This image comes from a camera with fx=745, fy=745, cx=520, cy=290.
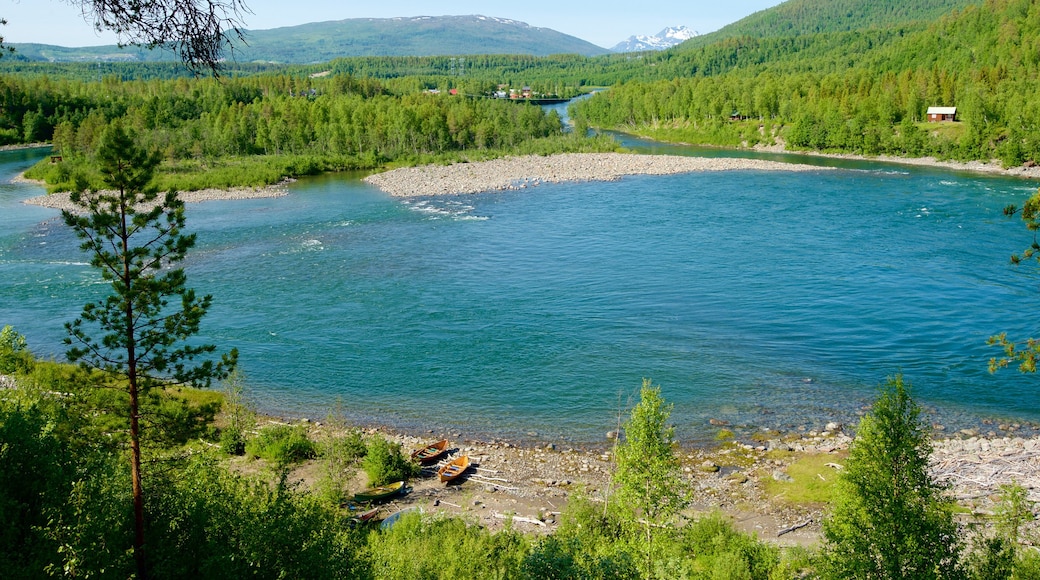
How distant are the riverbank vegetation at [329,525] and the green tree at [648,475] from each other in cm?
3

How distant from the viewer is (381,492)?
16797 mm

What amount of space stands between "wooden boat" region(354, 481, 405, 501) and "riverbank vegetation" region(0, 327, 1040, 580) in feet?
7.64

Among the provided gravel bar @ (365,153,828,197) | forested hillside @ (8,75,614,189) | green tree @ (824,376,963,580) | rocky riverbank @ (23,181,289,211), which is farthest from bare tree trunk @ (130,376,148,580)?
forested hillside @ (8,75,614,189)

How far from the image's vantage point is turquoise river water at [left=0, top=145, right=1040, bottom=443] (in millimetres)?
22234

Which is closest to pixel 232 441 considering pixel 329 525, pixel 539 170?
pixel 329 525

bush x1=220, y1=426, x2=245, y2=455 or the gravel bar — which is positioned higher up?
the gravel bar

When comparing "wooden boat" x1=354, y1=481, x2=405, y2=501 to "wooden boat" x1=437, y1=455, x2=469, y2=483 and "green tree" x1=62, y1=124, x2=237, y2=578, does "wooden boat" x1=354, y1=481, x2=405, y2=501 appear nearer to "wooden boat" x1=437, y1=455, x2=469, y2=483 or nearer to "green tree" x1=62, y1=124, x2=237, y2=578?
"wooden boat" x1=437, y1=455, x2=469, y2=483

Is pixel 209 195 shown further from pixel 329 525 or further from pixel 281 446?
pixel 329 525

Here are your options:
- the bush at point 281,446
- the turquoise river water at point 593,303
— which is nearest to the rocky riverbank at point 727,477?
the bush at point 281,446

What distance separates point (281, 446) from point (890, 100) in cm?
8240

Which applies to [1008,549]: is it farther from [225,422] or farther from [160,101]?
[160,101]

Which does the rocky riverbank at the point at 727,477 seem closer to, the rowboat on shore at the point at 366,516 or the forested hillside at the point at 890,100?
the rowboat on shore at the point at 366,516

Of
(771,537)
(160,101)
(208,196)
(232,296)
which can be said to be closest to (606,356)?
(771,537)

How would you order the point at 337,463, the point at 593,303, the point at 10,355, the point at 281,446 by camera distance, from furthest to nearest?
the point at 593,303 < the point at 281,446 < the point at 10,355 < the point at 337,463
